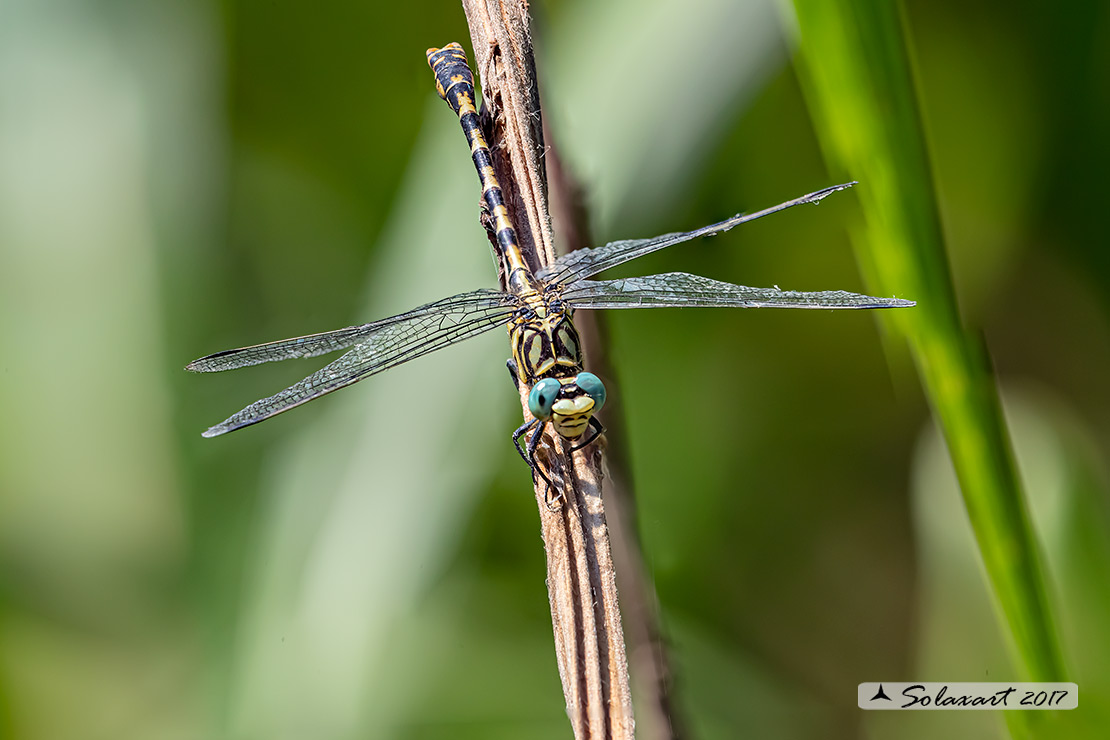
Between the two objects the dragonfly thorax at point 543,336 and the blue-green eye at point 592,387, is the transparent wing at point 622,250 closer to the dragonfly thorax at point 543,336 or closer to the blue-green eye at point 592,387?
the dragonfly thorax at point 543,336

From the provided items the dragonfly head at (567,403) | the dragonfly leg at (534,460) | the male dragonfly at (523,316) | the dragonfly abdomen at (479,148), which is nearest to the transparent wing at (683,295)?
the male dragonfly at (523,316)

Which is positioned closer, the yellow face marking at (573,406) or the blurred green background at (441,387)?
the yellow face marking at (573,406)

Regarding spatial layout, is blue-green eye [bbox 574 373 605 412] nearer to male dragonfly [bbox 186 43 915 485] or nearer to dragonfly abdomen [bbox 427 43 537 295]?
male dragonfly [bbox 186 43 915 485]

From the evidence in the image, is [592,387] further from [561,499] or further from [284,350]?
[284,350]

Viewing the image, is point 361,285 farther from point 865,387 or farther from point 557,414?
point 865,387

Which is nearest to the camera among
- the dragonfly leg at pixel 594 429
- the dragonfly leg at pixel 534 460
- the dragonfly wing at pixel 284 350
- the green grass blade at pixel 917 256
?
the green grass blade at pixel 917 256

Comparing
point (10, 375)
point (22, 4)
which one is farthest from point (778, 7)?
point (10, 375)

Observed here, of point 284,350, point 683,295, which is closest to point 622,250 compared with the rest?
point 683,295
